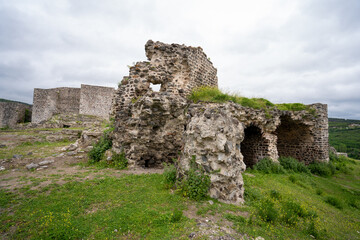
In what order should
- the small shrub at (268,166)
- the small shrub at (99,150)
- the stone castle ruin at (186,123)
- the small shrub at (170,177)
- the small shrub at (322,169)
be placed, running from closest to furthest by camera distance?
the stone castle ruin at (186,123), the small shrub at (170,177), the small shrub at (99,150), the small shrub at (268,166), the small shrub at (322,169)

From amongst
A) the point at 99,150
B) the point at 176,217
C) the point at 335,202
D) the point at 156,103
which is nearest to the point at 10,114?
the point at 99,150

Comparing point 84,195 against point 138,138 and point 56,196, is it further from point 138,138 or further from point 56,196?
point 138,138

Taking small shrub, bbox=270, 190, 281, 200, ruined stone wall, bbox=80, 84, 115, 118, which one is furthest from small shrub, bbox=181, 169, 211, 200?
ruined stone wall, bbox=80, 84, 115, 118

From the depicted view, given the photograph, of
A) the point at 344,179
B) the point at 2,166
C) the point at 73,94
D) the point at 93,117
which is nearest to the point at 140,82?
the point at 2,166

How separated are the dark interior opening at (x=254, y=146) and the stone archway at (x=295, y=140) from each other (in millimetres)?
2660

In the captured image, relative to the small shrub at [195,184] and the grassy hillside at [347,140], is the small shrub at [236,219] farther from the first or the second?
the grassy hillside at [347,140]

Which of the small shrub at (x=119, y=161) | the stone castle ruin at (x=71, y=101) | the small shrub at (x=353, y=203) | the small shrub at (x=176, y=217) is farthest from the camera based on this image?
the stone castle ruin at (x=71, y=101)

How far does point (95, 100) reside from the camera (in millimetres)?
22031

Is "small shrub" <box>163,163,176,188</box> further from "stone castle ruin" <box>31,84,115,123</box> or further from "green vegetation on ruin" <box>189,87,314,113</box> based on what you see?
"stone castle ruin" <box>31,84,115,123</box>

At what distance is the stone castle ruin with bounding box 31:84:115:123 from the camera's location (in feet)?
71.3

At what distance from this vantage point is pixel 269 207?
3.96 meters

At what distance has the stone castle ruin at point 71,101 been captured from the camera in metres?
21.7

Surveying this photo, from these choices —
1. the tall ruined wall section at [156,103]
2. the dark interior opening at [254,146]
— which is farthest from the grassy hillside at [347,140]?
the tall ruined wall section at [156,103]

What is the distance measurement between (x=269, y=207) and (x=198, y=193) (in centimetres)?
174
